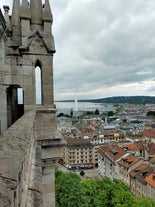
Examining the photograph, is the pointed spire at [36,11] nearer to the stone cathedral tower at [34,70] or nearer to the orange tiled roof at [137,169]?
the stone cathedral tower at [34,70]

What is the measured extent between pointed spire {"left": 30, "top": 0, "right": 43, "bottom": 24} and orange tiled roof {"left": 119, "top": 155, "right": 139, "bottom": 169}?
42807mm

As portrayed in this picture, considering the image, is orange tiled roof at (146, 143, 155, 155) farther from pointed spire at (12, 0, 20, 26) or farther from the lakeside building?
pointed spire at (12, 0, 20, 26)

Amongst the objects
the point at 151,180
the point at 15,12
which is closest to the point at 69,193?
the point at 151,180

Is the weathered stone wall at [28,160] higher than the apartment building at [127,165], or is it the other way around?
the weathered stone wall at [28,160]

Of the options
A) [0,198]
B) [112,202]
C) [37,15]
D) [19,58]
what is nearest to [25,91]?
[19,58]

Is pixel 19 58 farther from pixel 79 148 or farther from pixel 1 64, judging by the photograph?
pixel 79 148

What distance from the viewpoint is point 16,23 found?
9.56 metres

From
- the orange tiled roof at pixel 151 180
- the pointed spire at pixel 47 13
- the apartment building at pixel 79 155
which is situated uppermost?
the pointed spire at pixel 47 13

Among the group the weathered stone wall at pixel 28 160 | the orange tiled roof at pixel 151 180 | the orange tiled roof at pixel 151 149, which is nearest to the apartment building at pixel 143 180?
the orange tiled roof at pixel 151 180

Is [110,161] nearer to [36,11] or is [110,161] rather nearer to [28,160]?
[36,11]

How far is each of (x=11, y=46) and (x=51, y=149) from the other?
4.07 m

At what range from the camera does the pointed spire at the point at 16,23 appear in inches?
371

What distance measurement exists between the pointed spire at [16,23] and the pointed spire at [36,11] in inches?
23.2

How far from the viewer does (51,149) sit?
8875 millimetres
